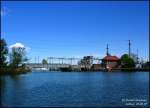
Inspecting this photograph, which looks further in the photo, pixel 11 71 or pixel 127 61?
pixel 127 61

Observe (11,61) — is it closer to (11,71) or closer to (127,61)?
(11,71)

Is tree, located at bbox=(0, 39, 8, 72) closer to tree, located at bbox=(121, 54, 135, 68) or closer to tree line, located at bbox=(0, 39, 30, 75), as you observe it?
tree line, located at bbox=(0, 39, 30, 75)

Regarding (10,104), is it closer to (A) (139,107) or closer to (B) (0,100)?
(B) (0,100)

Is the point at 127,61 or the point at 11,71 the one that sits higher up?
the point at 127,61

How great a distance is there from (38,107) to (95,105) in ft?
18.0

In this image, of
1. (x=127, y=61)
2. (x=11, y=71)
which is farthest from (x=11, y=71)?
(x=127, y=61)

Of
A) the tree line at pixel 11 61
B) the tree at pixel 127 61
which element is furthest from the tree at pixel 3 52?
the tree at pixel 127 61

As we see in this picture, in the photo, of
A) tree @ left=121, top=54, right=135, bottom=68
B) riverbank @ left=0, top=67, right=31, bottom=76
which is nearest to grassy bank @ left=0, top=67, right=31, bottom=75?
riverbank @ left=0, top=67, right=31, bottom=76

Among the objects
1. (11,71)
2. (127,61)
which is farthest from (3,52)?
(127,61)

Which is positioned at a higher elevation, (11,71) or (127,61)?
(127,61)

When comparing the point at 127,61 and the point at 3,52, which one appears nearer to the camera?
the point at 3,52

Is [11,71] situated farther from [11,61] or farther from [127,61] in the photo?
[127,61]

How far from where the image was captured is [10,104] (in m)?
32.5

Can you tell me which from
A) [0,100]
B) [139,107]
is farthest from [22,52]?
[139,107]
